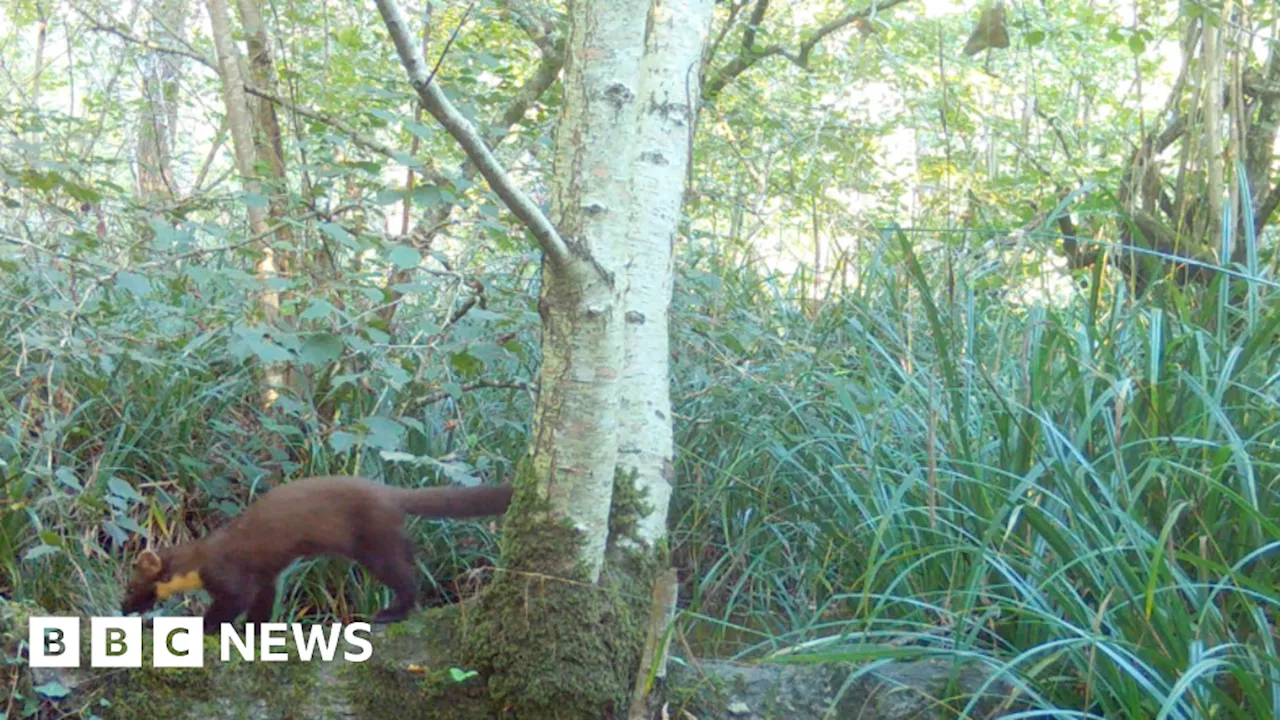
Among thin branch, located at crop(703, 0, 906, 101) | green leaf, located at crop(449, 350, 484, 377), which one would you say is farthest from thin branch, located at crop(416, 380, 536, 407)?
thin branch, located at crop(703, 0, 906, 101)

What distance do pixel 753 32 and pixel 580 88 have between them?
12.3ft

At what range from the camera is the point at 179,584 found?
3.23m

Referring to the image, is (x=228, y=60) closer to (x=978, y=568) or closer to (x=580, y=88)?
(x=580, y=88)

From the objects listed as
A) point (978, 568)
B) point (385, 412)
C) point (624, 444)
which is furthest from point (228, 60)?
point (978, 568)

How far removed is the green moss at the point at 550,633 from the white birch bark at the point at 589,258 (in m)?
0.09

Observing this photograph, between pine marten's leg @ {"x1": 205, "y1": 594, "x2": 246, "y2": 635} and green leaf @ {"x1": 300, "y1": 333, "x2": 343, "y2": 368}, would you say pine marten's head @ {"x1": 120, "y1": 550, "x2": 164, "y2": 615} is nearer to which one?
pine marten's leg @ {"x1": 205, "y1": 594, "x2": 246, "y2": 635}

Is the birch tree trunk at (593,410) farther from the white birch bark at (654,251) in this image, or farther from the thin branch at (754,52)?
the thin branch at (754,52)

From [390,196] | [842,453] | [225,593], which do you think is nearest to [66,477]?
[225,593]

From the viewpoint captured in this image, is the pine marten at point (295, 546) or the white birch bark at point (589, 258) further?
the pine marten at point (295, 546)

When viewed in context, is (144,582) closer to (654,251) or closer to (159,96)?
(654,251)

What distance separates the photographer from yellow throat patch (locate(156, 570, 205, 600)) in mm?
3230

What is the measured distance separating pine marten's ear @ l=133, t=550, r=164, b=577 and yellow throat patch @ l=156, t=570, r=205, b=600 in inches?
1.8

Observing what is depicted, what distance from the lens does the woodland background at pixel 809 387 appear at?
7.57ft

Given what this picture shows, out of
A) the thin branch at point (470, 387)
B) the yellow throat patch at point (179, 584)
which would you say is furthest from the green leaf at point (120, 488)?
the thin branch at point (470, 387)
